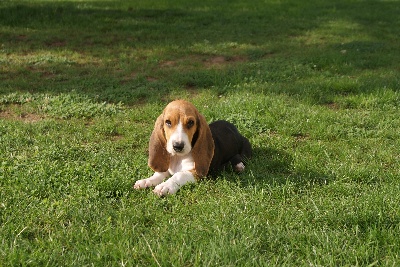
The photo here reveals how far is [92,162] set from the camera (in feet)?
17.5

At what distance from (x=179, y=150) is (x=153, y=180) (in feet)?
1.60

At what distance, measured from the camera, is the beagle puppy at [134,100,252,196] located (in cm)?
450

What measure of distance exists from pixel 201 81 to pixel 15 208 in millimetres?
5614

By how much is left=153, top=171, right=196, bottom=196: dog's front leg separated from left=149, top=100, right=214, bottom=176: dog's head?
4.0 inches

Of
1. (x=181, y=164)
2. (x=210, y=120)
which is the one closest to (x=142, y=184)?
(x=181, y=164)

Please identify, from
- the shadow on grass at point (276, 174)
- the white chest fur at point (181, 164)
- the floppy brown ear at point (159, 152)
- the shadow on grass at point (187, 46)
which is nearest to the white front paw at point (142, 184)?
the floppy brown ear at point (159, 152)

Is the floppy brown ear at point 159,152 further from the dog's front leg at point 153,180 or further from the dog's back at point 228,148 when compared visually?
the dog's back at point 228,148

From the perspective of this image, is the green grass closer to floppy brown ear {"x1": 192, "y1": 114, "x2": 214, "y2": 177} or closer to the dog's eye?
floppy brown ear {"x1": 192, "y1": 114, "x2": 214, "y2": 177}

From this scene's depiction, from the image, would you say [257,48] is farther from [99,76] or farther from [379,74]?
[99,76]

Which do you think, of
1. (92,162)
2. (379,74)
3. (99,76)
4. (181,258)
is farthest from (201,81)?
(181,258)

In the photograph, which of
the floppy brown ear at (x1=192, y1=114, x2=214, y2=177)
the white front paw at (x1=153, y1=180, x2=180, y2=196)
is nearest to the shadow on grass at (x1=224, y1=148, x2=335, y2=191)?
the floppy brown ear at (x1=192, y1=114, x2=214, y2=177)

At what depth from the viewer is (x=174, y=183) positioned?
4.57m

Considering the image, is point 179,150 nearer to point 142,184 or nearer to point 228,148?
point 142,184

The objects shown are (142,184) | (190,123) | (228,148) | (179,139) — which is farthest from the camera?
(228,148)
